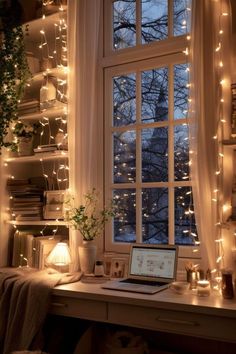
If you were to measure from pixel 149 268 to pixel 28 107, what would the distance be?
5.04ft

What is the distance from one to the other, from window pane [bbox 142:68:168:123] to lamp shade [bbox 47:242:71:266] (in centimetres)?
103

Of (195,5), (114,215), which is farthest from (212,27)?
(114,215)

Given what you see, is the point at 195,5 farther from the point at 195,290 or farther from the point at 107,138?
the point at 195,290

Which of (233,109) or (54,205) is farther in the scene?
(54,205)

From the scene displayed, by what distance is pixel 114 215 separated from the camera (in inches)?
119

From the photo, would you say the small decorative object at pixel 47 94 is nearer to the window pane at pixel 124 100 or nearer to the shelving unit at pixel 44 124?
the shelving unit at pixel 44 124

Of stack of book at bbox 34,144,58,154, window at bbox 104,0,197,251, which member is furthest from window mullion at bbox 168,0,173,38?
stack of book at bbox 34,144,58,154

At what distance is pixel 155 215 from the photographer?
2.96m

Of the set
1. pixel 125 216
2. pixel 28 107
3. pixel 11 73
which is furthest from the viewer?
pixel 28 107

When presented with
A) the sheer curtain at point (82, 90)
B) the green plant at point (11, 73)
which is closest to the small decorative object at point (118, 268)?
the sheer curtain at point (82, 90)

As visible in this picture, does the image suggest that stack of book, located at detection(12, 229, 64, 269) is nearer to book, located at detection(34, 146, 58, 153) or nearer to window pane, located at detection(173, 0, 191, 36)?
book, located at detection(34, 146, 58, 153)

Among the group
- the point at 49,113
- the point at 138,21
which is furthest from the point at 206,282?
the point at 138,21

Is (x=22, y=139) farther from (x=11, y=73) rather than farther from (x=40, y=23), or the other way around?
(x=40, y=23)

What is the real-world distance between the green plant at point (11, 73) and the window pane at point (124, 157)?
78 cm
